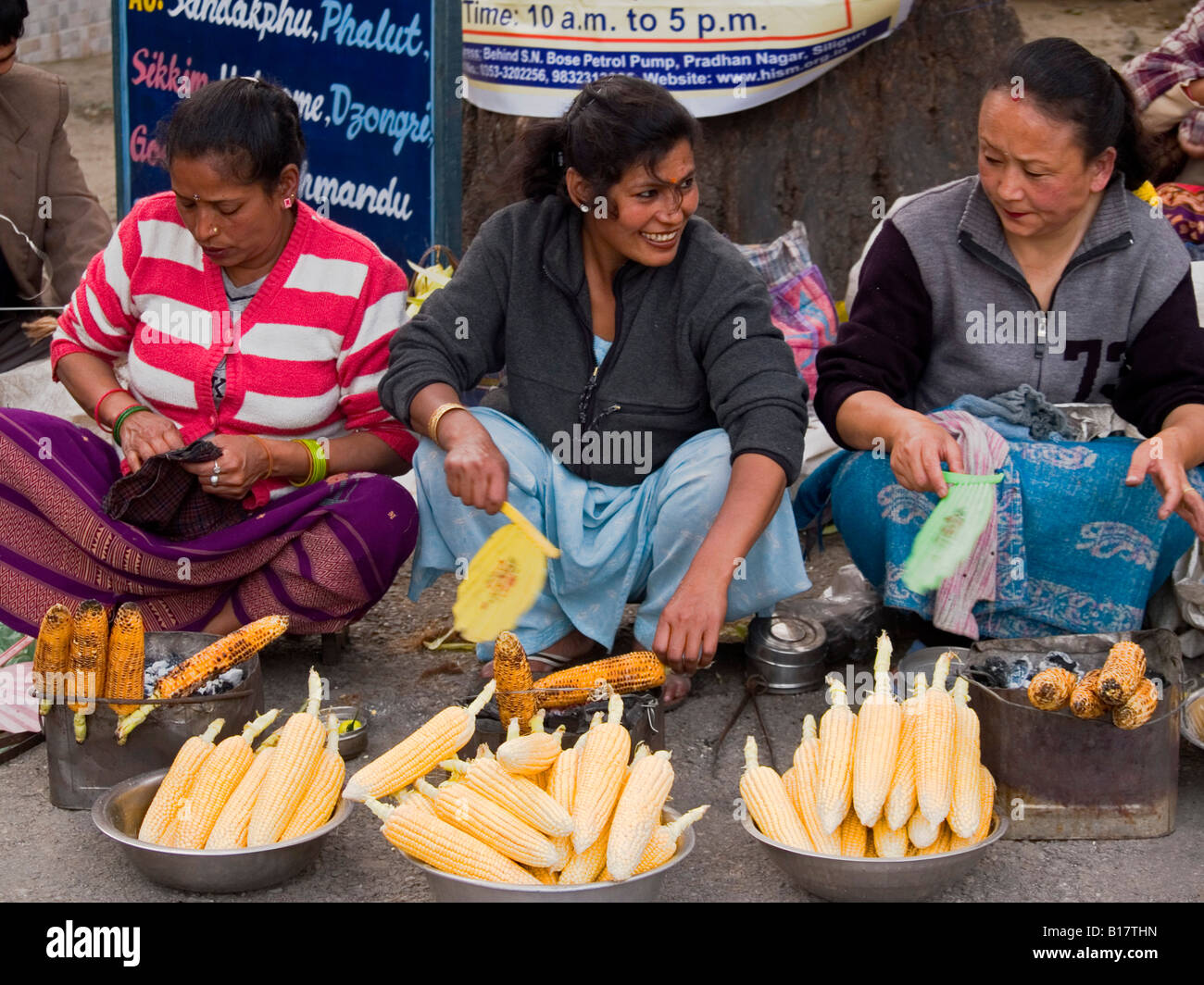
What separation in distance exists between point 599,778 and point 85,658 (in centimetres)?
126

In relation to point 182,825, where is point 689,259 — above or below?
above

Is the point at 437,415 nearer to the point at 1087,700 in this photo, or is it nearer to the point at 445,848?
the point at 445,848

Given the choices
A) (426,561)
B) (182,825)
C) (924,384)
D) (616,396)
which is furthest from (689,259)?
(182,825)

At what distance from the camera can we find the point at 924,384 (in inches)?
158

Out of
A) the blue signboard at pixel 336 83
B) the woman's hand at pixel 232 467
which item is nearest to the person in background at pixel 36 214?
the blue signboard at pixel 336 83

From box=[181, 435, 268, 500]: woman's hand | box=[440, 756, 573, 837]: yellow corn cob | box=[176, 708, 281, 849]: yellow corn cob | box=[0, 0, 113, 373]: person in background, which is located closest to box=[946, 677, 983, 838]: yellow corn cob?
box=[440, 756, 573, 837]: yellow corn cob

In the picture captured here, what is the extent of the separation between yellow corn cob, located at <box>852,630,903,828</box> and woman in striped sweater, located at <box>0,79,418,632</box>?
155cm

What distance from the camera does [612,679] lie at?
317 centimetres

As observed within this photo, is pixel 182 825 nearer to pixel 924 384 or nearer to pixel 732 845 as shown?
pixel 732 845

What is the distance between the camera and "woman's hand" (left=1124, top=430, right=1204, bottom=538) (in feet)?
10.8

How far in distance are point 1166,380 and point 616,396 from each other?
147cm

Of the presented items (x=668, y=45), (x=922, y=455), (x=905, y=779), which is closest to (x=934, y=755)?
(x=905, y=779)

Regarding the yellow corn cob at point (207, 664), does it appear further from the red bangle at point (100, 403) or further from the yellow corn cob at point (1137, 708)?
the yellow corn cob at point (1137, 708)

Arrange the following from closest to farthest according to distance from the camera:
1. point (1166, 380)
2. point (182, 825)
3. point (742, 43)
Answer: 1. point (182, 825)
2. point (1166, 380)
3. point (742, 43)
